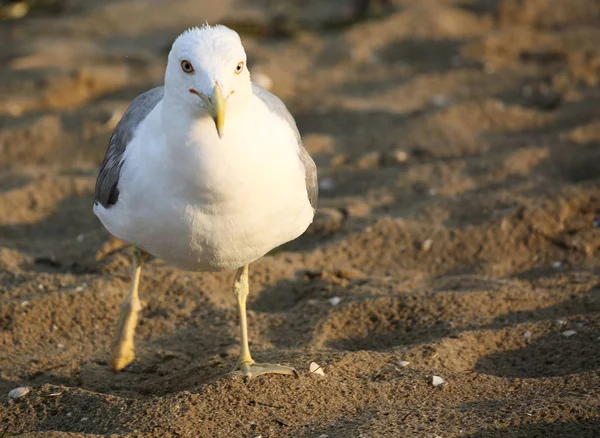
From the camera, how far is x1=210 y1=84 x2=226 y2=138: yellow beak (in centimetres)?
374

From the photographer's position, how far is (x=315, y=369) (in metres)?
4.55

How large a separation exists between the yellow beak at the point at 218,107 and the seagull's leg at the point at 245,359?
1.36 metres

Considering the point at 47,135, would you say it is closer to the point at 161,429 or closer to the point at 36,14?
the point at 36,14

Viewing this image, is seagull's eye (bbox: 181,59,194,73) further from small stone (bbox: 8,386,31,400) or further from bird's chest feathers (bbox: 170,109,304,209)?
small stone (bbox: 8,386,31,400)

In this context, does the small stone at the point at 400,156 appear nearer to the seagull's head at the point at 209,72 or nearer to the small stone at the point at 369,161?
the small stone at the point at 369,161

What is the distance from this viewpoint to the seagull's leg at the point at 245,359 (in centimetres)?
451

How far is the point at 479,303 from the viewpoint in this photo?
536cm

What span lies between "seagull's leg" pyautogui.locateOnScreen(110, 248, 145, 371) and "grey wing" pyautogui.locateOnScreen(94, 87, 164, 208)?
54 cm

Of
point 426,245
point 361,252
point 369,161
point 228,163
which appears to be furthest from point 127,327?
point 369,161

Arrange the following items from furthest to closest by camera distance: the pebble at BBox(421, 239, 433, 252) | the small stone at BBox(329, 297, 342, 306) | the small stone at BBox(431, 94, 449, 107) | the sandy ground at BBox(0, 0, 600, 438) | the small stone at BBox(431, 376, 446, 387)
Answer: the small stone at BBox(431, 94, 449, 107)
the pebble at BBox(421, 239, 433, 252)
the small stone at BBox(329, 297, 342, 306)
the small stone at BBox(431, 376, 446, 387)
the sandy ground at BBox(0, 0, 600, 438)

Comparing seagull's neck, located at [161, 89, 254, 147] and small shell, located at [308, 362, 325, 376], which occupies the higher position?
seagull's neck, located at [161, 89, 254, 147]

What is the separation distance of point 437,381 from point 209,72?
1.89 m

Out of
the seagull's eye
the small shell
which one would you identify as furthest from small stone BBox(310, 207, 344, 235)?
the seagull's eye

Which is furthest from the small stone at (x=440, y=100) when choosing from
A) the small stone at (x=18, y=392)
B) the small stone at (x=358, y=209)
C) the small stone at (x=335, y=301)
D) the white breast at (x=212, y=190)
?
the small stone at (x=18, y=392)
